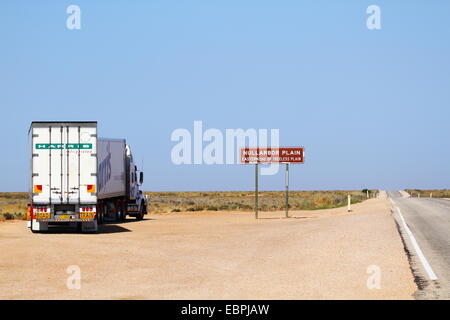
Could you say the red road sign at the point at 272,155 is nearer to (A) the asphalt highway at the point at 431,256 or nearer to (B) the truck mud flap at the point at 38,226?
(A) the asphalt highway at the point at 431,256

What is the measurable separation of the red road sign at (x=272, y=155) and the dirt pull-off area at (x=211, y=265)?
538 inches

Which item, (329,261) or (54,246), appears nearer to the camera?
(329,261)

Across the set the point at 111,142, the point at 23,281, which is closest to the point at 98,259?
the point at 23,281

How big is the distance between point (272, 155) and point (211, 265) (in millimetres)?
24138

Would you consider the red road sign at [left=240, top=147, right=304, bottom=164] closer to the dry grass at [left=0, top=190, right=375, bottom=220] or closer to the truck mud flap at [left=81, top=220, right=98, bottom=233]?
the dry grass at [left=0, top=190, right=375, bottom=220]

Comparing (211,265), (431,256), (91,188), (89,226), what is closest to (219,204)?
(89,226)

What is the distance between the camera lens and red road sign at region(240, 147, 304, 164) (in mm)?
39219

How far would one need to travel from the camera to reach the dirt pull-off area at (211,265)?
11701 mm

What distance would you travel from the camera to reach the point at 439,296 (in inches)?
430

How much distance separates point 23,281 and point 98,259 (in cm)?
382

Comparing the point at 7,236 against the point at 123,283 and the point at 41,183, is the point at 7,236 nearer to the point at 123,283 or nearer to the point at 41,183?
the point at 41,183

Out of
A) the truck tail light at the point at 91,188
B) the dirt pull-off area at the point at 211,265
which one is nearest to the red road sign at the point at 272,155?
the dirt pull-off area at the point at 211,265

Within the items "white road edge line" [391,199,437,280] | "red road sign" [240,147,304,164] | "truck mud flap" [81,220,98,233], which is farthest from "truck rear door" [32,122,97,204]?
"red road sign" [240,147,304,164]
